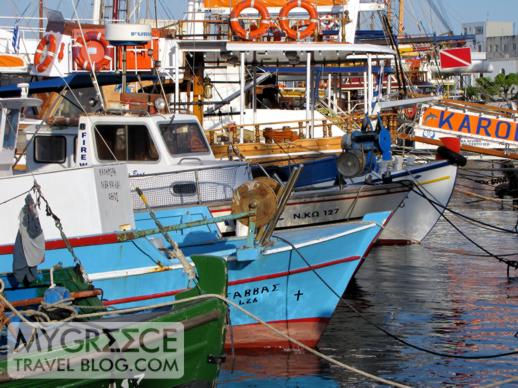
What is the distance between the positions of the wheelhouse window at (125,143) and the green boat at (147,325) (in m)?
5.00

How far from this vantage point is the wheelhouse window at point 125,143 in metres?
16.2

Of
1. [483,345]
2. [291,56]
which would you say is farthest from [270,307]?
[291,56]

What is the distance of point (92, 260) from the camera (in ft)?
41.6

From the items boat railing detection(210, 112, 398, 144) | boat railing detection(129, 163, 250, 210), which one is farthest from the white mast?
boat railing detection(129, 163, 250, 210)

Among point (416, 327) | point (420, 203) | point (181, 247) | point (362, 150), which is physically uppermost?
point (362, 150)

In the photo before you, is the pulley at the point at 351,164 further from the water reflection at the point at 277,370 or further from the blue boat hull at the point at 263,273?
the water reflection at the point at 277,370

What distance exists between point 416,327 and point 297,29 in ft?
28.6

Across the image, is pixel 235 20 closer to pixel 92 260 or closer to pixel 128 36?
pixel 128 36

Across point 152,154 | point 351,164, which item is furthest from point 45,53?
point 351,164

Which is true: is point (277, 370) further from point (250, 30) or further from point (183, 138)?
point (250, 30)

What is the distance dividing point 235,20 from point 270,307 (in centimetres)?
920

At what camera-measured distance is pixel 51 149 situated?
54.5 ft

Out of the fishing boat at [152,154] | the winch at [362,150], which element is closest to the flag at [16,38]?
the fishing boat at [152,154]

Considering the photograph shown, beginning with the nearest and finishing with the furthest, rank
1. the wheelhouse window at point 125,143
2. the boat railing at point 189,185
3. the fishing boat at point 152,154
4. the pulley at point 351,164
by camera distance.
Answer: the boat railing at point 189,185 → the fishing boat at point 152,154 → the wheelhouse window at point 125,143 → the pulley at point 351,164
